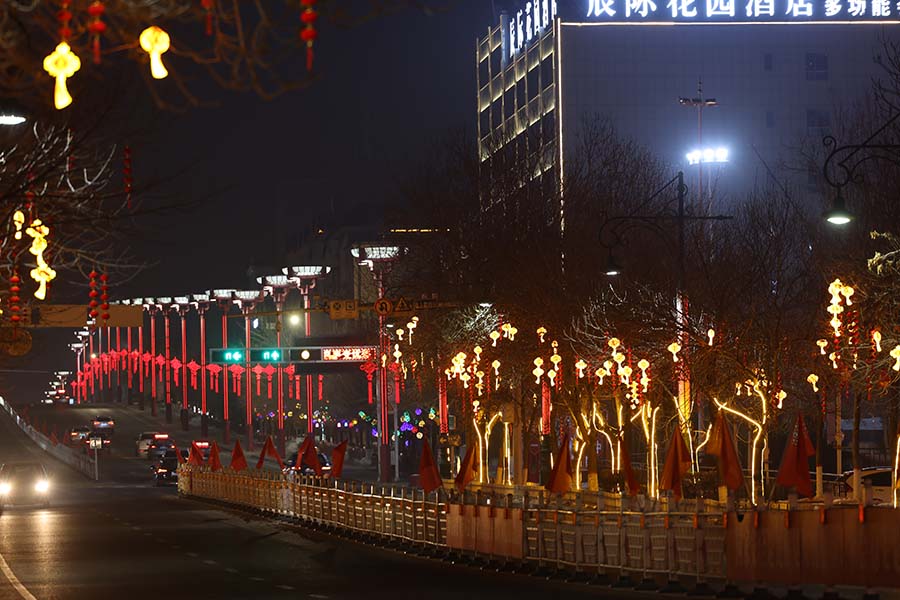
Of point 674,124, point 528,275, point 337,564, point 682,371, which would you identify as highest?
point 674,124

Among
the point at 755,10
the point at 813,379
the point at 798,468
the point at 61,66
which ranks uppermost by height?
the point at 755,10

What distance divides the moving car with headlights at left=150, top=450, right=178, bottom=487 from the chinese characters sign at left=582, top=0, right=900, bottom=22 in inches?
1572

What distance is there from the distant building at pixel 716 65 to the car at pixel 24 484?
161ft

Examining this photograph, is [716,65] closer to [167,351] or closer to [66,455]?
[66,455]

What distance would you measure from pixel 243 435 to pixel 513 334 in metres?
86.0

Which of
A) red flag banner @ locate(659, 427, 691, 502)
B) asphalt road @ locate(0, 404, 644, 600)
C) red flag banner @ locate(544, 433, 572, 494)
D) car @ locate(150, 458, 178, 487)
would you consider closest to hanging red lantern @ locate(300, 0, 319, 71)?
asphalt road @ locate(0, 404, 644, 600)

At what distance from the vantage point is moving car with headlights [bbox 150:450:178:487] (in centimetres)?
7981

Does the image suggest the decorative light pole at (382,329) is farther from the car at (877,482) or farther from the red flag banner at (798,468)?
the red flag banner at (798,468)

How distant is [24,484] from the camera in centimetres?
6206

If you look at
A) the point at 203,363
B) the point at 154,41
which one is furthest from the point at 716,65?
the point at 154,41

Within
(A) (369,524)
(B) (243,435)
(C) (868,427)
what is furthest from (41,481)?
(B) (243,435)

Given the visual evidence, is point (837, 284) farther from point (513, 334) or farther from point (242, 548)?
point (513, 334)

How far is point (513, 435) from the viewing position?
6197 centimetres

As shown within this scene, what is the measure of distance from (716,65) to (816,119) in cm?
681
